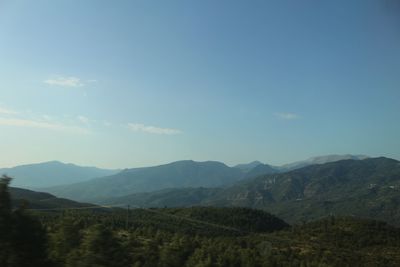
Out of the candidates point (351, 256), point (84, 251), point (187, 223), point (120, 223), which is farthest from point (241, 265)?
point (187, 223)

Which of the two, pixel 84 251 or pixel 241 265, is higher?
pixel 84 251

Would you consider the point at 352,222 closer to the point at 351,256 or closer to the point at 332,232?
the point at 332,232

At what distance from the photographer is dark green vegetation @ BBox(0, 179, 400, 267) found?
26.7 meters

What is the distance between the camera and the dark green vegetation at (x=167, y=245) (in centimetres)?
2670

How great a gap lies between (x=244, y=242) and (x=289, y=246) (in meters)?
11.9

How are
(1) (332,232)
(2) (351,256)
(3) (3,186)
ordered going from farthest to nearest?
(1) (332,232) < (2) (351,256) < (3) (3,186)

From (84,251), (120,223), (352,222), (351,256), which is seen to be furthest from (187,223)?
(84,251)

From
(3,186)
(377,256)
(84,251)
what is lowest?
(377,256)

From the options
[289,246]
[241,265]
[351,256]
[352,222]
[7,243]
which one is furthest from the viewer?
[352,222]

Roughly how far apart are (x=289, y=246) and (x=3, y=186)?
339 ft

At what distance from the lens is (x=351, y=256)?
11044 centimetres

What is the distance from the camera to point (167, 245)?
64.1m

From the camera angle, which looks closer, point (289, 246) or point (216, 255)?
point (216, 255)

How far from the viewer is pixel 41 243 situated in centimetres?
2742
